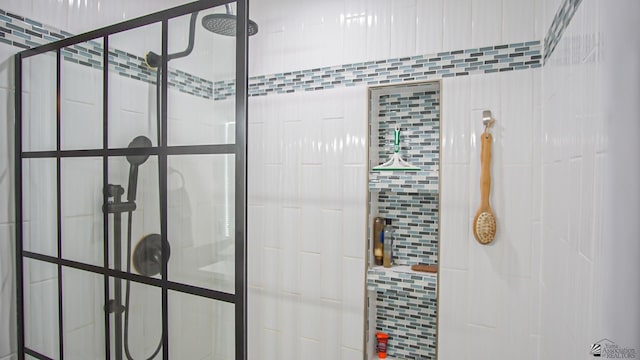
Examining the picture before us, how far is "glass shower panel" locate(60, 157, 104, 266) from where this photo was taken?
3.16ft

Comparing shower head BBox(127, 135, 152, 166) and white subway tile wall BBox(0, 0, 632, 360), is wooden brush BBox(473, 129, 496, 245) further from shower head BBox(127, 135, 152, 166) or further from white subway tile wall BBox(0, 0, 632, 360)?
shower head BBox(127, 135, 152, 166)

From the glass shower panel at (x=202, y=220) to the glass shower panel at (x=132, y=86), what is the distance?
0.14 metres

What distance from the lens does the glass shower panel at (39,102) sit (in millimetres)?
1045

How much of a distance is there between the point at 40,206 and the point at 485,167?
60.9 inches

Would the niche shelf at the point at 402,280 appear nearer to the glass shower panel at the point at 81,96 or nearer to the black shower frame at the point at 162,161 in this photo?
the black shower frame at the point at 162,161

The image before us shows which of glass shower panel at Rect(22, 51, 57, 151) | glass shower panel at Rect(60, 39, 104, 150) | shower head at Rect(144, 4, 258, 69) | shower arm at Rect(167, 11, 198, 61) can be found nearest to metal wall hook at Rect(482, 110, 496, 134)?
shower head at Rect(144, 4, 258, 69)

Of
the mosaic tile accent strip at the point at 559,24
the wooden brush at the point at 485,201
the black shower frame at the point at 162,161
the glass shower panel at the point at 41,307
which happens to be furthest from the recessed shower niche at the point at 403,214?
the glass shower panel at the point at 41,307

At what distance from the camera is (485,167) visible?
1.28 meters

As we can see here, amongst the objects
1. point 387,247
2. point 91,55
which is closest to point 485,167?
point 387,247

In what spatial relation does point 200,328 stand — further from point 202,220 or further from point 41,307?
point 41,307

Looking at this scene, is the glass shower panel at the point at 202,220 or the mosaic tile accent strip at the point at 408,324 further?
the mosaic tile accent strip at the point at 408,324

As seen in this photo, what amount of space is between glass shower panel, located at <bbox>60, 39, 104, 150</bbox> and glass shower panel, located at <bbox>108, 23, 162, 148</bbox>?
0.17ft

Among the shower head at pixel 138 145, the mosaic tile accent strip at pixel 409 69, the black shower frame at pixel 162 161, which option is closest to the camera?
the black shower frame at pixel 162 161

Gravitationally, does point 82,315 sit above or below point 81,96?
below
